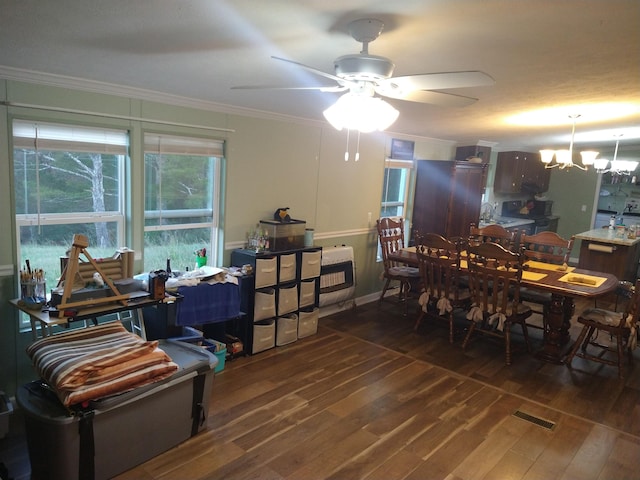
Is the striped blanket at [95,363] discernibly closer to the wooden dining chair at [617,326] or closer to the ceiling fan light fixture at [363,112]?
the ceiling fan light fixture at [363,112]

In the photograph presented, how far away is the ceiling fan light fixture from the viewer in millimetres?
1749

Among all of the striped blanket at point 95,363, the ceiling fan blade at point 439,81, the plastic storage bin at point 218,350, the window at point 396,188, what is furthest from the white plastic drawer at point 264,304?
the ceiling fan blade at point 439,81

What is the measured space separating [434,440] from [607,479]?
937 mm

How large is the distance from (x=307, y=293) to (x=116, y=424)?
2.29 m

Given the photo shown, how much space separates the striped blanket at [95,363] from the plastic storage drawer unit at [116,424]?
8cm

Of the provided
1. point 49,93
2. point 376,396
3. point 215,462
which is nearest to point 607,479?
point 376,396

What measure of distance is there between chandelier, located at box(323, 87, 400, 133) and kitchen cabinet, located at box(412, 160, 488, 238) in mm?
4101

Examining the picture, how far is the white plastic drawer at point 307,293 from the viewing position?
4230mm

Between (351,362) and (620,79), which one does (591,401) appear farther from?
(620,79)

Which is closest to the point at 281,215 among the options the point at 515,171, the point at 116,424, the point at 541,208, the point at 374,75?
the point at 116,424

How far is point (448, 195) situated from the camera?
5.67 meters

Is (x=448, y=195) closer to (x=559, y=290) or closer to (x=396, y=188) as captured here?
(x=396, y=188)

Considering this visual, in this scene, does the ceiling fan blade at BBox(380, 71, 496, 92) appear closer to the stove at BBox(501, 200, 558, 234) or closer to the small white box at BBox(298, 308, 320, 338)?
the small white box at BBox(298, 308, 320, 338)

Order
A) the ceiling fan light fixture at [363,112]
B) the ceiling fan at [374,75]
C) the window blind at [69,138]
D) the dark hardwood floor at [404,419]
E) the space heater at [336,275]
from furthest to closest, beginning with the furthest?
the space heater at [336,275] → the window blind at [69,138] → the dark hardwood floor at [404,419] → the ceiling fan light fixture at [363,112] → the ceiling fan at [374,75]
